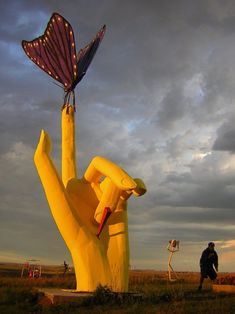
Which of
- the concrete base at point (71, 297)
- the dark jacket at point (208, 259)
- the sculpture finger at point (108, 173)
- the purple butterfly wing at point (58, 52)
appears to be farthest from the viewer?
the dark jacket at point (208, 259)

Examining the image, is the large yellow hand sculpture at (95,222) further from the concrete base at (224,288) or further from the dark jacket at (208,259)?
the concrete base at (224,288)

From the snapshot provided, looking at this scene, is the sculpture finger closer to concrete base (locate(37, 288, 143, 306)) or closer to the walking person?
concrete base (locate(37, 288, 143, 306))

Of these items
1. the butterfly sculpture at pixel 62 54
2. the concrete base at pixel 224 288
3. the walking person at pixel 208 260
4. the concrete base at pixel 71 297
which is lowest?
the concrete base at pixel 71 297

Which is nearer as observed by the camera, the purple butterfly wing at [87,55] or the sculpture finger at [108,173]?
Result: the sculpture finger at [108,173]

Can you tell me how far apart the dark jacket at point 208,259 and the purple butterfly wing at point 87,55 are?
23.7ft

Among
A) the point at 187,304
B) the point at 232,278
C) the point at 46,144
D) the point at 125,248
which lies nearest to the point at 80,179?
the point at 46,144

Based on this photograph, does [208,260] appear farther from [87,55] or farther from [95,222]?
[87,55]

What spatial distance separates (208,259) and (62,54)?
841 centimetres

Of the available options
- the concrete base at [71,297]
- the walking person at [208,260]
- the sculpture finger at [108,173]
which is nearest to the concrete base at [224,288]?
the walking person at [208,260]

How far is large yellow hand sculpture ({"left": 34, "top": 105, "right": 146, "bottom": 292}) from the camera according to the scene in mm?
12875

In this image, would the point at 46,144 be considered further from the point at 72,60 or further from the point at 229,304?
the point at 229,304

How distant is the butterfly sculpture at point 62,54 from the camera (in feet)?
51.2

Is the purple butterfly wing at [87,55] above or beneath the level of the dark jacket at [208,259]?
above

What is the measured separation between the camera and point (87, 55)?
1625cm
